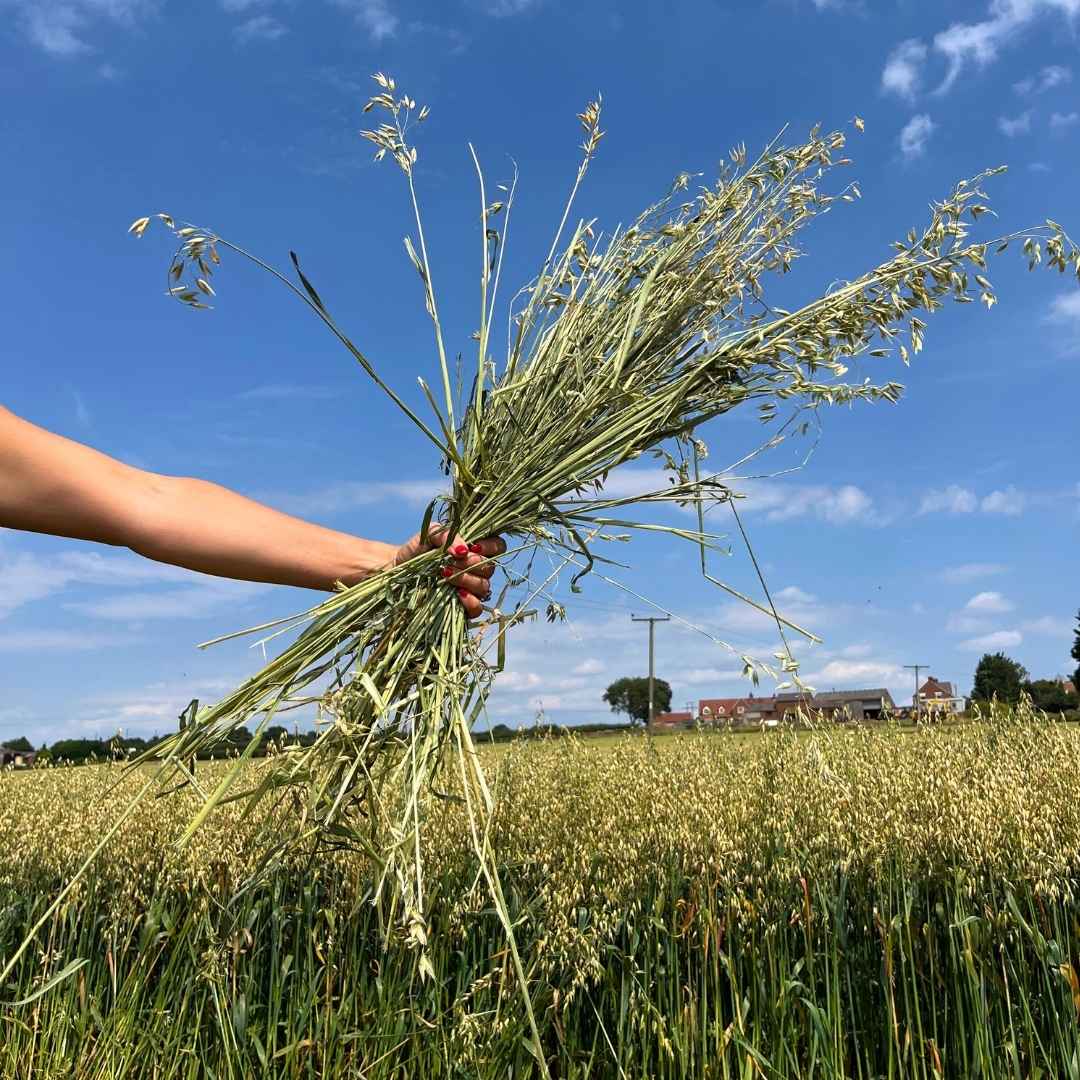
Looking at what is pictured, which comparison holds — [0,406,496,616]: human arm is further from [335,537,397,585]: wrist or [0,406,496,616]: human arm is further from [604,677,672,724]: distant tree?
[604,677,672,724]: distant tree

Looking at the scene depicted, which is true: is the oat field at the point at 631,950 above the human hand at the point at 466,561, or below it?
below

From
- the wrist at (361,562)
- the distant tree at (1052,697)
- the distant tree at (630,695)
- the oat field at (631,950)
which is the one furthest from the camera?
the distant tree at (630,695)

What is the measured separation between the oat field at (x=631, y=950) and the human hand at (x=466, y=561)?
0.62 m

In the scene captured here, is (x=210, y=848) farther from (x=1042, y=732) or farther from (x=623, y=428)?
(x=1042, y=732)

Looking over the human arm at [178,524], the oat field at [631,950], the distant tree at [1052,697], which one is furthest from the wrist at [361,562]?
the distant tree at [1052,697]

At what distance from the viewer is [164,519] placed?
79.6 inches

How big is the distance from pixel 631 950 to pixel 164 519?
4.35 feet

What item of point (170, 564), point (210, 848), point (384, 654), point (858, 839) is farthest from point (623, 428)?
point (210, 848)

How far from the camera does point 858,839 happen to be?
2.32m

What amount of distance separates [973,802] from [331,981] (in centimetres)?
157

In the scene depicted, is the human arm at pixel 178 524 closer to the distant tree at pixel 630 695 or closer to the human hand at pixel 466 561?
the human hand at pixel 466 561

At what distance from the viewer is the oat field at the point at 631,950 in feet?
6.30

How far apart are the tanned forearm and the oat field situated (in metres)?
0.51

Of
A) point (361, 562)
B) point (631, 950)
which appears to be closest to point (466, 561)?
point (361, 562)
